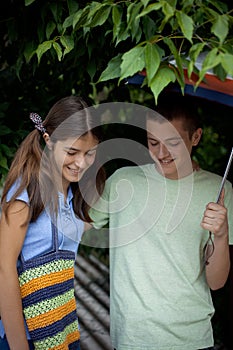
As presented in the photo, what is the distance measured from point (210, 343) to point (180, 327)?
0.16 m

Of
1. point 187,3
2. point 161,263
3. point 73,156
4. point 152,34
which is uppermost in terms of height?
point 187,3

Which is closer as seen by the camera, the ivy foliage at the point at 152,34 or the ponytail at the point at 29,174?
the ivy foliage at the point at 152,34

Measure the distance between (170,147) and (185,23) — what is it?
2.17 ft

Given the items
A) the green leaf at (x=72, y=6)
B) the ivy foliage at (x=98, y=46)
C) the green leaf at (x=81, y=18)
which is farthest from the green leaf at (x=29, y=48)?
the green leaf at (x=81, y=18)

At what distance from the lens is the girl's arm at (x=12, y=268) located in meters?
2.16

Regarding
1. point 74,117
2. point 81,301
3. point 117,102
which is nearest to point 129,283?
point 74,117

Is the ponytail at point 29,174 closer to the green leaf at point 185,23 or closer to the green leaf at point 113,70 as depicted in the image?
the green leaf at point 113,70

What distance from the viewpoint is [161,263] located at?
7.67ft

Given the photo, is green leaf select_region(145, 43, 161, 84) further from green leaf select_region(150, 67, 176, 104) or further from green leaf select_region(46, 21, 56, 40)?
green leaf select_region(46, 21, 56, 40)

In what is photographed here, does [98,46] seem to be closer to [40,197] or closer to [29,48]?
[29,48]

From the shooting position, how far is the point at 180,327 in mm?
2334

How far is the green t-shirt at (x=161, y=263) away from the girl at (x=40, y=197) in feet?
0.68

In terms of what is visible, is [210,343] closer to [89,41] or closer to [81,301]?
[89,41]

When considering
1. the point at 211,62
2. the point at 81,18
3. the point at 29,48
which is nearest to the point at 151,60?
the point at 211,62
